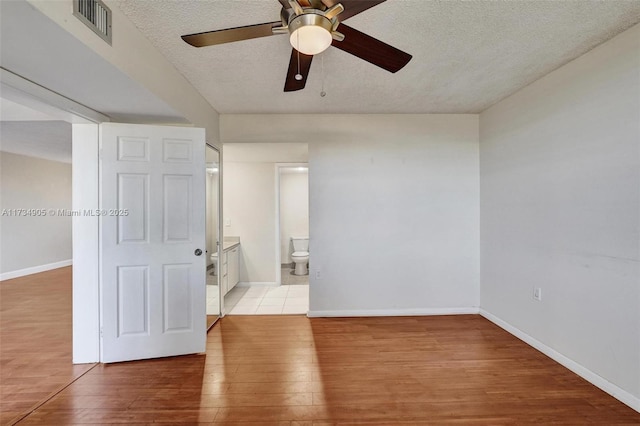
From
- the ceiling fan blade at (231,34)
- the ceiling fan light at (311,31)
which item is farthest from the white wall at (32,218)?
the ceiling fan light at (311,31)

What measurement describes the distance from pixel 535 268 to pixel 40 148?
24.6ft

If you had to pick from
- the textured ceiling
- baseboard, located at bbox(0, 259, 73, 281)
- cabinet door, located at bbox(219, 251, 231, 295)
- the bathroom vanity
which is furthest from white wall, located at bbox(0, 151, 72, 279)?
the textured ceiling

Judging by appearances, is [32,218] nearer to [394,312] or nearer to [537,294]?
[394,312]

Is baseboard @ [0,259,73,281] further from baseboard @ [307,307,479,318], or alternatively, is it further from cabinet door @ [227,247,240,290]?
baseboard @ [307,307,479,318]

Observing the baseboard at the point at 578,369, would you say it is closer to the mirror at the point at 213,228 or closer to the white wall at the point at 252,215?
the mirror at the point at 213,228

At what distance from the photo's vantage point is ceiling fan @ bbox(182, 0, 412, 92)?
1.19 metres

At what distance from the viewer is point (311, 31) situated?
1.21 meters

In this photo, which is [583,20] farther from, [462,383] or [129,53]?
[129,53]

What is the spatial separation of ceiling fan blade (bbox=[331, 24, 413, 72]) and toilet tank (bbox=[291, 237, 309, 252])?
4557 millimetres

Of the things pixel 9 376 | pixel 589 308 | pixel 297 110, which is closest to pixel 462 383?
pixel 589 308

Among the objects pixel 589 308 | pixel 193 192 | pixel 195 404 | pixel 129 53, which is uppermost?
pixel 129 53

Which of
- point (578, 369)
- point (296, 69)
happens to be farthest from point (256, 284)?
point (578, 369)

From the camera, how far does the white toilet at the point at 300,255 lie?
5371mm

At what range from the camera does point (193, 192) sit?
2471 millimetres
